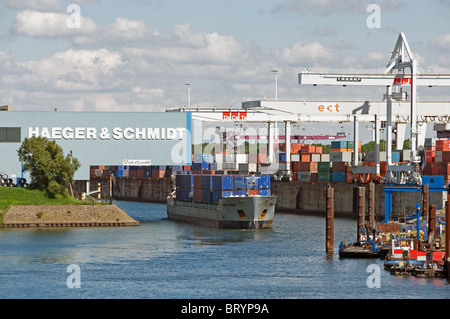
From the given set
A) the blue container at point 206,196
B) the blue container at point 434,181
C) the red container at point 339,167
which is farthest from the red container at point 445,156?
the blue container at point 206,196

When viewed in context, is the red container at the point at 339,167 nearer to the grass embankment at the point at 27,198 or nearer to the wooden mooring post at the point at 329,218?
the grass embankment at the point at 27,198

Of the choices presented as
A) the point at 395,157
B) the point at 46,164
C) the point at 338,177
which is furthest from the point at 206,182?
the point at 338,177

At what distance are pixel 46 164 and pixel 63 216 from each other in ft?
27.5

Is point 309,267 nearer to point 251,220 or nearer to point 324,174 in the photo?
point 251,220

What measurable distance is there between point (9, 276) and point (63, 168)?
137ft

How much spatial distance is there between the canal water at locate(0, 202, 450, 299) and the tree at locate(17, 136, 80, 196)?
10.2 meters

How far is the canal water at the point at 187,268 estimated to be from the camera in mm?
58281

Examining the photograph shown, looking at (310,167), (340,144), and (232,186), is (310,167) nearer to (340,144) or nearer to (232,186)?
(340,144)

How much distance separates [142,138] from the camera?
110m

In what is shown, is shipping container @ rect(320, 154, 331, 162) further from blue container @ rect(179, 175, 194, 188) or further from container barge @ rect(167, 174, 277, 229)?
container barge @ rect(167, 174, 277, 229)
